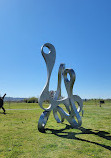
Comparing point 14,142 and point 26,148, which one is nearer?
point 26,148

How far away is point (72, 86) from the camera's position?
7766 millimetres

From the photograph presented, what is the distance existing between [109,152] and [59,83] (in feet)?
16.5

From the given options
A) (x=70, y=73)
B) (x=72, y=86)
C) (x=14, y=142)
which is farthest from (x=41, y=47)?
(x=14, y=142)

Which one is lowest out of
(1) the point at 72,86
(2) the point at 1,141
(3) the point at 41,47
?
(2) the point at 1,141

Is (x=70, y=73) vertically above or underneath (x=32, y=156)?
above

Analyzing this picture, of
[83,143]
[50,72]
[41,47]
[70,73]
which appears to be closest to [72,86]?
[70,73]

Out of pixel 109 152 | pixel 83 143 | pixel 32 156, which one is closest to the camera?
pixel 32 156

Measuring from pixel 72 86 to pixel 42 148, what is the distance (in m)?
3.96

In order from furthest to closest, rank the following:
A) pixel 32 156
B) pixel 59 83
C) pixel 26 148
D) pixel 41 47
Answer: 1. pixel 59 83
2. pixel 41 47
3. pixel 26 148
4. pixel 32 156

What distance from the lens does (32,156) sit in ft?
12.8

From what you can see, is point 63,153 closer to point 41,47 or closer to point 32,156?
point 32,156

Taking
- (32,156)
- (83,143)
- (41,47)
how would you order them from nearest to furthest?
(32,156) < (83,143) < (41,47)

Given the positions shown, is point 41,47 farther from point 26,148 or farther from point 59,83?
point 26,148

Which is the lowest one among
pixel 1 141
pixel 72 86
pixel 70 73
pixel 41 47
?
pixel 1 141
